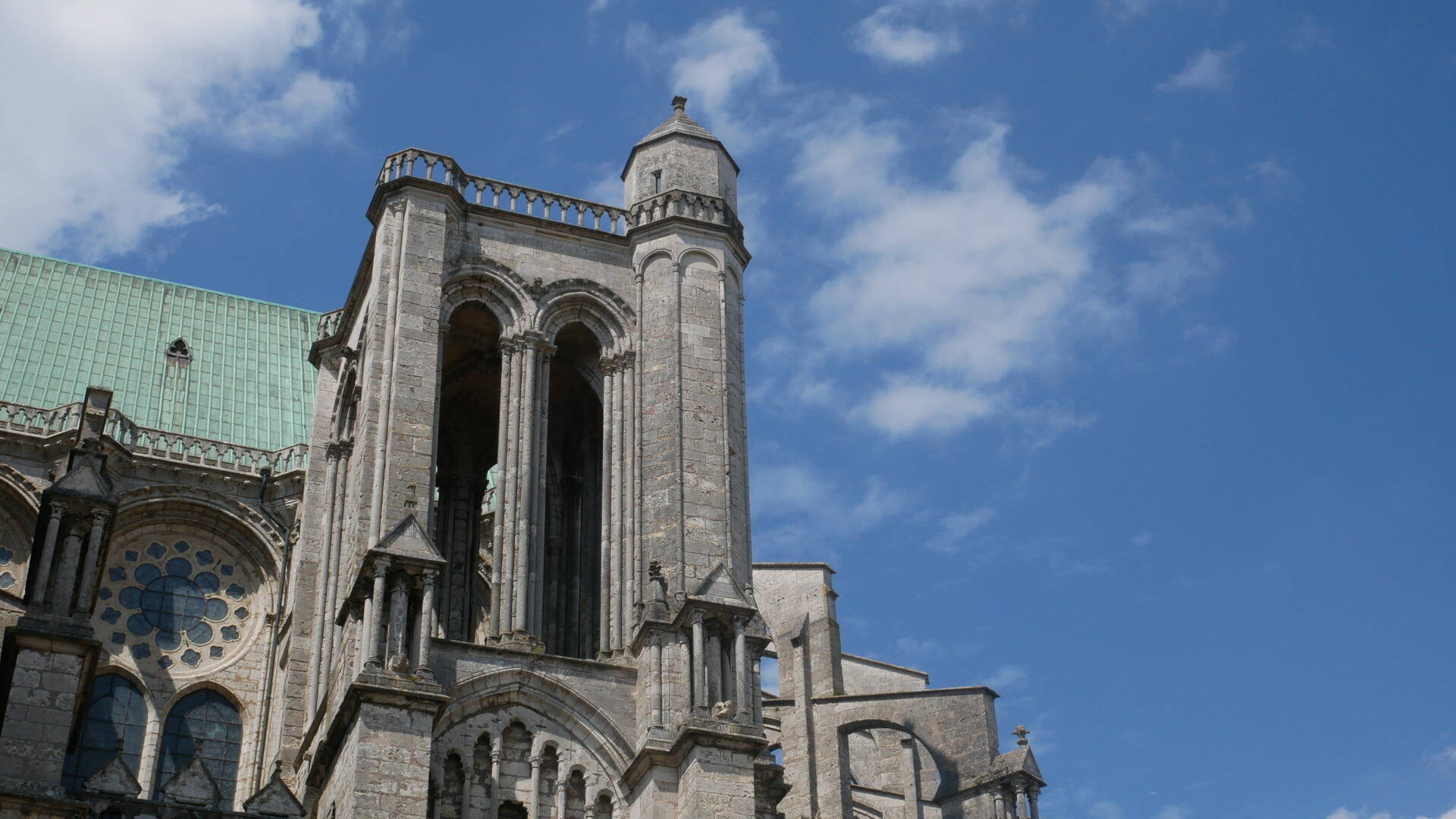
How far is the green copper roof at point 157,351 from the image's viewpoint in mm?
34688

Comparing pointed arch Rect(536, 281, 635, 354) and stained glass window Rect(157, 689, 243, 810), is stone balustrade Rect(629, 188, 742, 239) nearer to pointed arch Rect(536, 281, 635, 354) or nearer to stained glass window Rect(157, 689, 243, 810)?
pointed arch Rect(536, 281, 635, 354)

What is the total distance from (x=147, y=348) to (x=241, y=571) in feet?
19.8

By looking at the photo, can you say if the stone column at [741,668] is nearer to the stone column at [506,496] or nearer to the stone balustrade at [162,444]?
the stone column at [506,496]

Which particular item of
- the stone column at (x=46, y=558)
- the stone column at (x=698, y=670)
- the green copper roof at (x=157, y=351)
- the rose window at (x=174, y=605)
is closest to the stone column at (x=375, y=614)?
the stone column at (x=46, y=558)

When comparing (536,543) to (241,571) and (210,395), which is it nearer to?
(241,571)

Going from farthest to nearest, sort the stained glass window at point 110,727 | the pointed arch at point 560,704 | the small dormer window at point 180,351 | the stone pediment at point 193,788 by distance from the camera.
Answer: the small dormer window at point 180,351, the stained glass window at point 110,727, the pointed arch at point 560,704, the stone pediment at point 193,788

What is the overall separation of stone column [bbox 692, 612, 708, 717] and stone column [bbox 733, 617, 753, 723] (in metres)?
0.39

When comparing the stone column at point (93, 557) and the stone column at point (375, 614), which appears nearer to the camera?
the stone column at point (93, 557)

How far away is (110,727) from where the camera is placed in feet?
97.9

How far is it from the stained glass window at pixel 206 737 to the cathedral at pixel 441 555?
0.05m

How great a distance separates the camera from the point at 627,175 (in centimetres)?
3047

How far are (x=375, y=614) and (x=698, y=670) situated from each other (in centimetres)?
391

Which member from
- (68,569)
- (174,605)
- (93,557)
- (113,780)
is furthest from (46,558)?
(174,605)

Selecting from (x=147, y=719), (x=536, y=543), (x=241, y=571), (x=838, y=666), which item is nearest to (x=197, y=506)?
(x=241, y=571)
